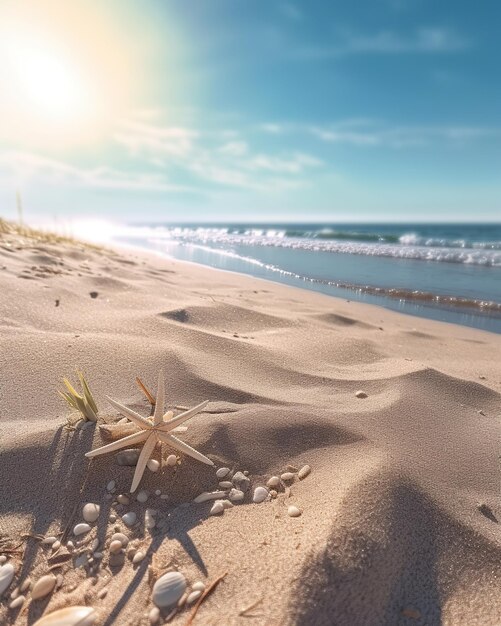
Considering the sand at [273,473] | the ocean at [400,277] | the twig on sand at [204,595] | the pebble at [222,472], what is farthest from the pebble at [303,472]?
the ocean at [400,277]

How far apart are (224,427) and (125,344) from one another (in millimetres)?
1029

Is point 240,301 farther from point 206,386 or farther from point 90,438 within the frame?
point 90,438

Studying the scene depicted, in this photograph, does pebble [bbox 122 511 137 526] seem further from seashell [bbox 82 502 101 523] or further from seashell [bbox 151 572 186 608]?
seashell [bbox 151 572 186 608]

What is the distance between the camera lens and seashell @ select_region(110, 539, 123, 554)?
48.0 inches

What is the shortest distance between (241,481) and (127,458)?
17.5 inches

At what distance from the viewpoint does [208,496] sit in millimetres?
1412

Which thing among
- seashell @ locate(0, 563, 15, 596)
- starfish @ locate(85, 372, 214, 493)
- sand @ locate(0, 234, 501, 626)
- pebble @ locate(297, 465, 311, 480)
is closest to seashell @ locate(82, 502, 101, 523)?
sand @ locate(0, 234, 501, 626)

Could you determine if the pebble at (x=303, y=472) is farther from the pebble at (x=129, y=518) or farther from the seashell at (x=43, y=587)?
the seashell at (x=43, y=587)

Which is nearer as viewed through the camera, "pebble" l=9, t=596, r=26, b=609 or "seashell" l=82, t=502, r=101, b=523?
"pebble" l=9, t=596, r=26, b=609

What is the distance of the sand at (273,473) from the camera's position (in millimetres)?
1095

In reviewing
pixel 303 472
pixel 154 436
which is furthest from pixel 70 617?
pixel 303 472

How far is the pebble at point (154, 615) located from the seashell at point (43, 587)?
318 mm

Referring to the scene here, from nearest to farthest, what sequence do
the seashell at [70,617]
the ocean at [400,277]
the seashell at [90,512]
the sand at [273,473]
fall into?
1. the seashell at [70,617]
2. the sand at [273,473]
3. the seashell at [90,512]
4. the ocean at [400,277]

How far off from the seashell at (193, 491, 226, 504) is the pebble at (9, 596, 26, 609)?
1.81 feet
